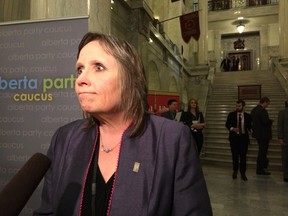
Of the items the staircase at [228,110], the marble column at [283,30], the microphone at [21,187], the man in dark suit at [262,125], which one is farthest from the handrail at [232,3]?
the microphone at [21,187]

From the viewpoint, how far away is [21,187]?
61 cm

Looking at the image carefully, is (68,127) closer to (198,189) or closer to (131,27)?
(198,189)

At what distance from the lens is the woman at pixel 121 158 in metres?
1.14

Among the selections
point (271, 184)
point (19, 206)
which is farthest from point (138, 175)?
point (271, 184)

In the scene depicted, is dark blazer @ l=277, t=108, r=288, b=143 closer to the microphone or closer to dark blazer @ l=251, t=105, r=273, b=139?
dark blazer @ l=251, t=105, r=273, b=139

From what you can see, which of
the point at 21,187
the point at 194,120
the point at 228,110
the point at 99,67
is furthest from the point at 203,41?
the point at 21,187

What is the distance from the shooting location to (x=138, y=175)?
1.15 m

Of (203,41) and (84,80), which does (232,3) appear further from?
(84,80)

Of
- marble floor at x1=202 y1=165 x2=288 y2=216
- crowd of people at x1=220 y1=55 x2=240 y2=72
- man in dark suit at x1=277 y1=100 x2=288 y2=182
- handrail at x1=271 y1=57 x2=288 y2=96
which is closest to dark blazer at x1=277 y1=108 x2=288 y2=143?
man in dark suit at x1=277 y1=100 x2=288 y2=182

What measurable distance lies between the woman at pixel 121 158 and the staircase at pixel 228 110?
7613mm

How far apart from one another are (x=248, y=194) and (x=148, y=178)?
15.8 feet

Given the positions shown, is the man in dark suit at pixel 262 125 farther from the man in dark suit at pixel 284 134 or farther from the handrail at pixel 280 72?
the handrail at pixel 280 72

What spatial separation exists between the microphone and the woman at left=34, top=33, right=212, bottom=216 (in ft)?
1.50

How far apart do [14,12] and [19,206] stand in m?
5.70
